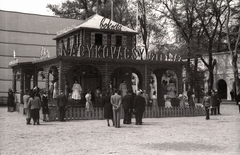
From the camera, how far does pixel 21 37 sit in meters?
39.1

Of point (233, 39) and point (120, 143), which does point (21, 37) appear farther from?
point (120, 143)

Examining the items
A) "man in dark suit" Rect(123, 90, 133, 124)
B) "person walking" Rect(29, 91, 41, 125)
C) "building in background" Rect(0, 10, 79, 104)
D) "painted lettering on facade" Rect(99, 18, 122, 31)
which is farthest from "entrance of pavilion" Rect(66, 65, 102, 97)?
"building in background" Rect(0, 10, 79, 104)

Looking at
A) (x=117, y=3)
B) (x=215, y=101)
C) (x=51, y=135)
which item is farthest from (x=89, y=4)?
(x=51, y=135)

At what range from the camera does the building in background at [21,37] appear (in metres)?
37.2

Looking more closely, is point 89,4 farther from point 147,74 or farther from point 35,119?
point 35,119

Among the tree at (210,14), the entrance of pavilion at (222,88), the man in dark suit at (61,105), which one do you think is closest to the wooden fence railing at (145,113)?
the man in dark suit at (61,105)

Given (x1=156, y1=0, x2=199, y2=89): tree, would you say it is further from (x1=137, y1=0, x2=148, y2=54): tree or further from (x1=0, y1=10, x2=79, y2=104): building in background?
(x1=0, y1=10, x2=79, y2=104): building in background

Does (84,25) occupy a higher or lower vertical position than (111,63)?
higher

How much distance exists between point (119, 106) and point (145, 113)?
234 inches

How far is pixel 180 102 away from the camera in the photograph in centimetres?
2606

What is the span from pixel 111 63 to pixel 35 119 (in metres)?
8.19

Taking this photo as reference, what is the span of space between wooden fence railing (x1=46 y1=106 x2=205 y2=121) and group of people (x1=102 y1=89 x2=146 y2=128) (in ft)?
10.8

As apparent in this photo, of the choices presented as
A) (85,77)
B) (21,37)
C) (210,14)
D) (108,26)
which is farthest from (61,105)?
(210,14)

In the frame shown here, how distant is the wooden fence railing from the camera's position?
762 inches
